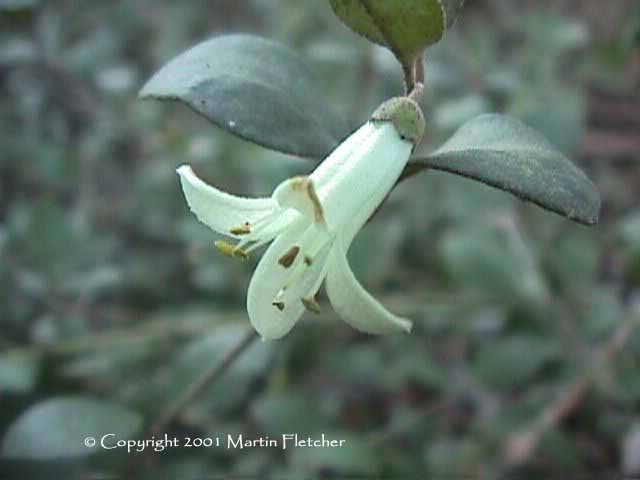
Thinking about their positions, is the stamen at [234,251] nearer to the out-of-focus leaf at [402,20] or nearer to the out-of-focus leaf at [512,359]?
the out-of-focus leaf at [402,20]

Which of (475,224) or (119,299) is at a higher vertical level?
(475,224)

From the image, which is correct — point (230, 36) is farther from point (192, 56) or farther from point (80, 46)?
point (80, 46)

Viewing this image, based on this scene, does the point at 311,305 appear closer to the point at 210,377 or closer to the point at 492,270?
the point at 210,377

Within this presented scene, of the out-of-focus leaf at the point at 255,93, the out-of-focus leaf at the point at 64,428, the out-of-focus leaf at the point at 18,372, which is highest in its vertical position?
the out-of-focus leaf at the point at 255,93

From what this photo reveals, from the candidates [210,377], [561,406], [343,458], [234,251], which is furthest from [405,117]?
[561,406]

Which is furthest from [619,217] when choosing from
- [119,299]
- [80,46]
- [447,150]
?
[447,150]

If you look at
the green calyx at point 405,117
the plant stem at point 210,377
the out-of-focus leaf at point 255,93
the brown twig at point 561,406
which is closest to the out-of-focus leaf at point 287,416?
the plant stem at point 210,377

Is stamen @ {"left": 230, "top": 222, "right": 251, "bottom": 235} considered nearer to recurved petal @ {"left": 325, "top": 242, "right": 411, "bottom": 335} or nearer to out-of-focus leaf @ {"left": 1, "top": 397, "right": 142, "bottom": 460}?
recurved petal @ {"left": 325, "top": 242, "right": 411, "bottom": 335}
